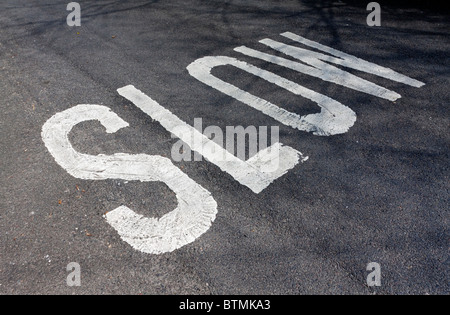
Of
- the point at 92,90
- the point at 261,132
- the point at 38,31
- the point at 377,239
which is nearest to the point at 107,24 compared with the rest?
the point at 38,31

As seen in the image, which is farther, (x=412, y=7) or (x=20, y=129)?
(x=412, y=7)

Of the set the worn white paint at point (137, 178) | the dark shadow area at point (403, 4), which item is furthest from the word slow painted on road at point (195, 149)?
the dark shadow area at point (403, 4)

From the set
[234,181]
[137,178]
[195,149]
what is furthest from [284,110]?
[137,178]

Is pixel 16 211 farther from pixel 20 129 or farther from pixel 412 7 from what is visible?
pixel 412 7

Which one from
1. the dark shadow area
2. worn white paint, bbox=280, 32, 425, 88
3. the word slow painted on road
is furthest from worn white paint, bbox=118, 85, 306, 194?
the dark shadow area

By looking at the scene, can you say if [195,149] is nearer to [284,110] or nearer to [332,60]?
[284,110]

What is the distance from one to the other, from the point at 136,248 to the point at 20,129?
106 inches

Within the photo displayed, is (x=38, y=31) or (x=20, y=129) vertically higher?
(x=38, y=31)

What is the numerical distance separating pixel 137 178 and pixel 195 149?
30.4 inches

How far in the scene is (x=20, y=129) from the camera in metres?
4.79

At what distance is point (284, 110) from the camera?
495 centimetres

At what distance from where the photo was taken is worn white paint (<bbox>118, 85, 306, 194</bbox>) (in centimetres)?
391
